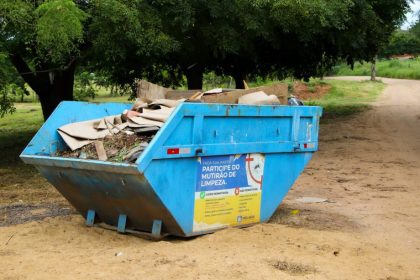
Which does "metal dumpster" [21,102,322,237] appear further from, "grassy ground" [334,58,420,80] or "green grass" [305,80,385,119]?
"grassy ground" [334,58,420,80]

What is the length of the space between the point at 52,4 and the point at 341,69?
60047 millimetres

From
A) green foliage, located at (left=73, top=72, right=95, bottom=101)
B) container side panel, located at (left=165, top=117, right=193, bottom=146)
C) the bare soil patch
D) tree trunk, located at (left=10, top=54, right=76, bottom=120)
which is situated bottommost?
the bare soil patch

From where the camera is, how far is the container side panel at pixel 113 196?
571 cm

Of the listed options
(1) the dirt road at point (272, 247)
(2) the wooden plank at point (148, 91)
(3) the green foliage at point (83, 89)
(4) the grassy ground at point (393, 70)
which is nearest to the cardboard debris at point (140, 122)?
(2) the wooden plank at point (148, 91)

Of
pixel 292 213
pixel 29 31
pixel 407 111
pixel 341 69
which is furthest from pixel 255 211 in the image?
pixel 341 69

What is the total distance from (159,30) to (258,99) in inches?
211

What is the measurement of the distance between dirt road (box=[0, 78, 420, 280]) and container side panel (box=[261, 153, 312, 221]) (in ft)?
0.75

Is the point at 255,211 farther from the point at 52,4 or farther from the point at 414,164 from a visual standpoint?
the point at 414,164

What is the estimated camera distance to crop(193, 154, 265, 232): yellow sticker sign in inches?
239

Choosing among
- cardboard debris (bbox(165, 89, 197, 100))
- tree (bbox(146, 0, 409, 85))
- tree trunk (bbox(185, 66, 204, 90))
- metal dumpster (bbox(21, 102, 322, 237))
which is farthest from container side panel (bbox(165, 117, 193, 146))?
tree trunk (bbox(185, 66, 204, 90))

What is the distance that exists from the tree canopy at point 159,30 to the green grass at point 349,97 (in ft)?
27.1

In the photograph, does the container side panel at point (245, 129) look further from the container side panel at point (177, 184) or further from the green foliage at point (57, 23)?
the green foliage at point (57, 23)

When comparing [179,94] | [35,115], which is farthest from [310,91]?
[179,94]

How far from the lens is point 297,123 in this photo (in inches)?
275
